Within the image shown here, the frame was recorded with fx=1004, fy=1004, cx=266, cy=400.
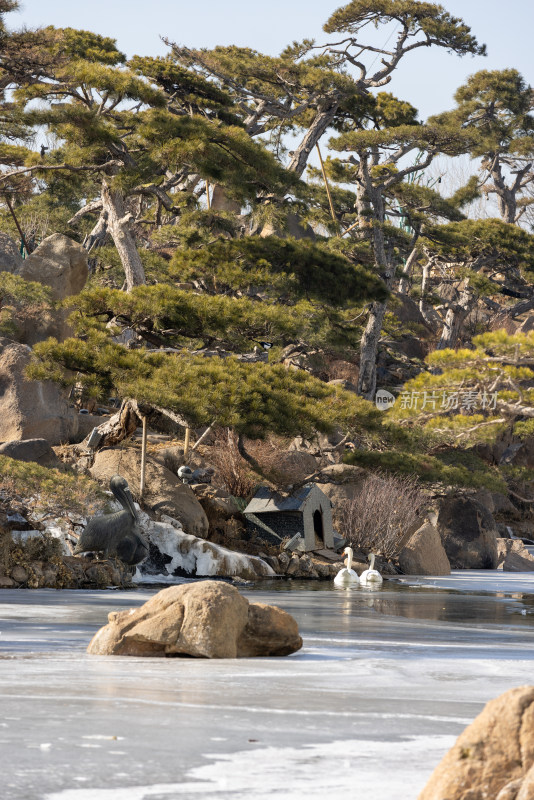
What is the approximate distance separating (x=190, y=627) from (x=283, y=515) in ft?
41.9

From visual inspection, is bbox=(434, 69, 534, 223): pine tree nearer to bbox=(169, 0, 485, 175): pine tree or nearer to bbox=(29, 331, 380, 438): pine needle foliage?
bbox=(169, 0, 485, 175): pine tree

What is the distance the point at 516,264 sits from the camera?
3431 centimetres

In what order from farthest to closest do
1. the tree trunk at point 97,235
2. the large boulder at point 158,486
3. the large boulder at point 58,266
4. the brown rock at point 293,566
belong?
the tree trunk at point 97,235
the large boulder at point 58,266
the brown rock at point 293,566
the large boulder at point 158,486

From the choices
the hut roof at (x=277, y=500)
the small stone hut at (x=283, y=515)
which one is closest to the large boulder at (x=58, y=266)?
the hut roof at (x=277, y=500)

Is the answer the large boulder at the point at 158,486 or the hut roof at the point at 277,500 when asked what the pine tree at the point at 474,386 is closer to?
the large boulder at the point at 158,486

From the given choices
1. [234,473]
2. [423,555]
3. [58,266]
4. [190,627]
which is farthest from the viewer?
[58,266]

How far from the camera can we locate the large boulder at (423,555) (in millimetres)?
19828

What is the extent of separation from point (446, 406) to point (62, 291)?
13179 mm

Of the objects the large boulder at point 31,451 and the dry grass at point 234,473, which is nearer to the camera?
the large boulder at point 31,451

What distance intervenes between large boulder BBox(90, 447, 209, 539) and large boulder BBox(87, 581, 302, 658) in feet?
33.3

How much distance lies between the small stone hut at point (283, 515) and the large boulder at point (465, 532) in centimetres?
486

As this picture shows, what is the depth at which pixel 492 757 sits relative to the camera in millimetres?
2580

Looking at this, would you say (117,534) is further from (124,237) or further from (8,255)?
(8,255)

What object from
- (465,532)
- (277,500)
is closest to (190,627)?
(277,500)
